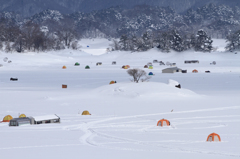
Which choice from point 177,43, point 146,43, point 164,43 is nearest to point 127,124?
point 177,43

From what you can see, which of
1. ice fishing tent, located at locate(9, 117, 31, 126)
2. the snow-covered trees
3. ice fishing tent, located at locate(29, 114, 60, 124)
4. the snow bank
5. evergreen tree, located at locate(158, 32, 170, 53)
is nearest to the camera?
ice fishing tent, located at locate(9, 117, 31, 126)

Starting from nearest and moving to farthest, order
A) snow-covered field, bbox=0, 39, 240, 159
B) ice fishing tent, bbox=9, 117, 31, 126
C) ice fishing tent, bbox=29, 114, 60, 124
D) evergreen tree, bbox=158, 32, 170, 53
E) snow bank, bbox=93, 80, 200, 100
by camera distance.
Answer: snow-covered field, bbox=0, 39, 240, 159 → ice fishing tent, bbox=9, 117, 31, 126 → ice fishing tent, bbox=29, 114, 60, 124 → snow bank, bbox=93, 80, 200, 100 → evergreen tree, bbox=158, 32, 170, 53

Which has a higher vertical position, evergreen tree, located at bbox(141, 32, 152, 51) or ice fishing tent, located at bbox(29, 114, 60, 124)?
evergreen tree, located at bbox(141, 32, 152, 51)

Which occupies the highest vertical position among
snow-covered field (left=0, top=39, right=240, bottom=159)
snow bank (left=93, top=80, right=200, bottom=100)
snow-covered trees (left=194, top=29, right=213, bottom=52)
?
snow-covered trees (left=194, top=29, right=213, bottom=52)

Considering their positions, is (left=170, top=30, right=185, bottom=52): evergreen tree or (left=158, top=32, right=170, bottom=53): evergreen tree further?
(left=158, top=32, right=170, bottom=53): evergreen tree

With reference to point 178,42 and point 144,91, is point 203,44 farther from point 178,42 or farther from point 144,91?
point 144,91

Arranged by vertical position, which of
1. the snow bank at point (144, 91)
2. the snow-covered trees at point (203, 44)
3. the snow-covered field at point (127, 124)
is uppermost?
the snow-covered trees at point (203, 44)

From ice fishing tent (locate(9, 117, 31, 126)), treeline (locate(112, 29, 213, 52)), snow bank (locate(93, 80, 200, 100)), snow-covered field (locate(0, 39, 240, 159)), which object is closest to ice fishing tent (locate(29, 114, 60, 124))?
ice fishing tent (locate(9, 117, 31, 126))

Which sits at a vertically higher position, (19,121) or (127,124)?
(19,121)

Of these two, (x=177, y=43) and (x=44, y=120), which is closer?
(x=44, y=120)

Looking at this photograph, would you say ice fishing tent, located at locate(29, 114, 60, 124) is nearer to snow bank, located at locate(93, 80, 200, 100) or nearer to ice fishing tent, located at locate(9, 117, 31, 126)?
ice fishing tent, located at locate(9, 117, 31, 126)

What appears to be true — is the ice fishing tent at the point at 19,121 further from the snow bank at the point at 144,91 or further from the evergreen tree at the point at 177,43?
the evergreen tree at the point at 177,43

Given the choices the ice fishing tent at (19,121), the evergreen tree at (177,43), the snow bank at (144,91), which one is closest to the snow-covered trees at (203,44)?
the evergreen tree at (177,43)

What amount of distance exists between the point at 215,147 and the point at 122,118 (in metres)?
9.72
